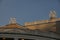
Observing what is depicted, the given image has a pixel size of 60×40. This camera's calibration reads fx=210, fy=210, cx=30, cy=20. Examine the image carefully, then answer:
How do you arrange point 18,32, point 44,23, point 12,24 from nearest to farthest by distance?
point 18,32, point 12,24, point 44,23

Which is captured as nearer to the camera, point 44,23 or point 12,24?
point 12,24

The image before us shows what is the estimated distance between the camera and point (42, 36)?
108 feet

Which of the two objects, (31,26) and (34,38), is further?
(31,26)

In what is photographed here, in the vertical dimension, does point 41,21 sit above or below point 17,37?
above

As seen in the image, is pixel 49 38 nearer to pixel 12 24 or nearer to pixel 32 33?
pixel 32 33

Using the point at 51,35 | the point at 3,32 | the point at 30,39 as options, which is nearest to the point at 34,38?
the point at 30,39

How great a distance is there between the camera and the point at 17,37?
32.4 m

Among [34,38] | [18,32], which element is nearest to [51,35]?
[34,38]

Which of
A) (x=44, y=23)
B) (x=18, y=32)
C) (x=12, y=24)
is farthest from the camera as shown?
(x=44, y=23)

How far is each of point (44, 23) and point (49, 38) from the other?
16637 millimetres

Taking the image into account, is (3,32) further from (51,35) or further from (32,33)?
(51,35)

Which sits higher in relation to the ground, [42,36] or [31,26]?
[31,26]

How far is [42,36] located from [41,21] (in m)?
18.2

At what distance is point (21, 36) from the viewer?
3247 cm
